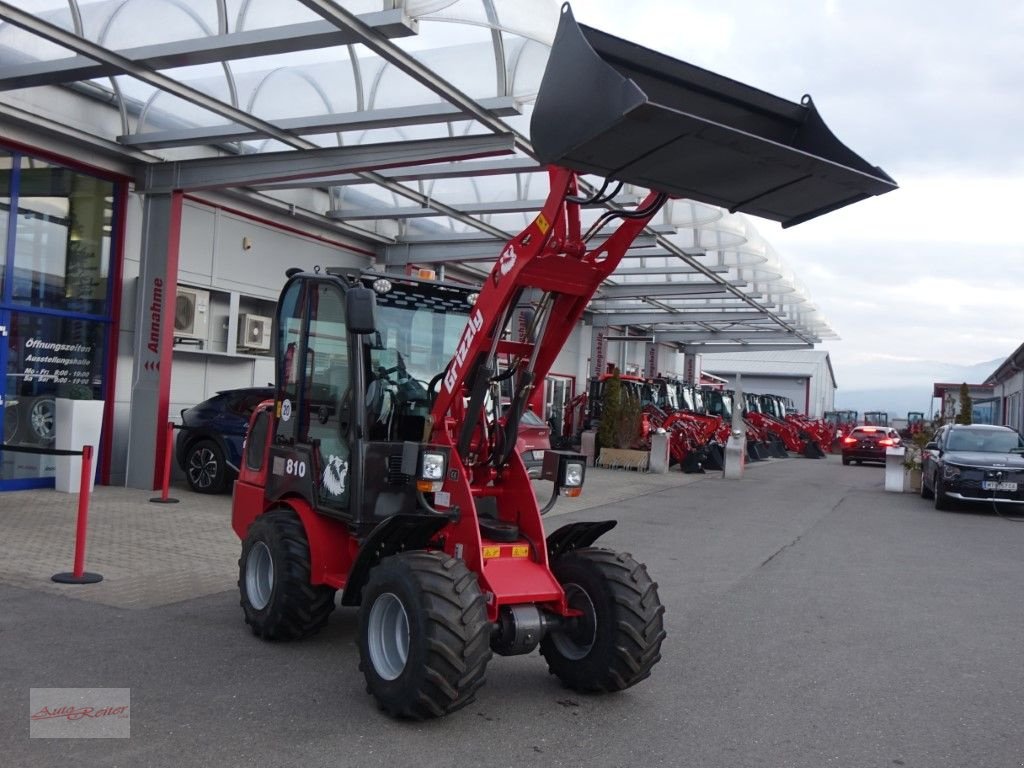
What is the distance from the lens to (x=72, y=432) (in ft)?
42.3

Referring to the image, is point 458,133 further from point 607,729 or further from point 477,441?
point 607,729

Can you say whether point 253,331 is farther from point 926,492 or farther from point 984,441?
point 984,441

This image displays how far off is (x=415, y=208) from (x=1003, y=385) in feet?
142

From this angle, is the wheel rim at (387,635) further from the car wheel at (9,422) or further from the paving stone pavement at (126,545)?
the car wheel at (9,422)

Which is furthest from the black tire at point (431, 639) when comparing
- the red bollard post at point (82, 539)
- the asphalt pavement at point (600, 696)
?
the red bollard post at point (82, 539)

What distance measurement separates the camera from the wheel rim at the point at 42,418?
43.1 ft

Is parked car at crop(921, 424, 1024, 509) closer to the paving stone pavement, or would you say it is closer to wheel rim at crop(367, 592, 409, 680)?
the paving stone pavement

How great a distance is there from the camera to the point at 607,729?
494 cm

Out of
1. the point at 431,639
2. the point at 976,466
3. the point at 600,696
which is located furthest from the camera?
the point at 976,466

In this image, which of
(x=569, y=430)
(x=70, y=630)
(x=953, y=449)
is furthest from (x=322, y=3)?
(x=569, y=430)

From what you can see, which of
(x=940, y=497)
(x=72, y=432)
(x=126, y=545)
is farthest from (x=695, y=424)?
(x=126, y=545)

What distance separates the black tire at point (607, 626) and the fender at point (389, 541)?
0.87 metres

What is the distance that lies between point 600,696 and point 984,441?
15286mm

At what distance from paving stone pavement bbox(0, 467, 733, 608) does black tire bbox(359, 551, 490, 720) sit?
9.80ft
